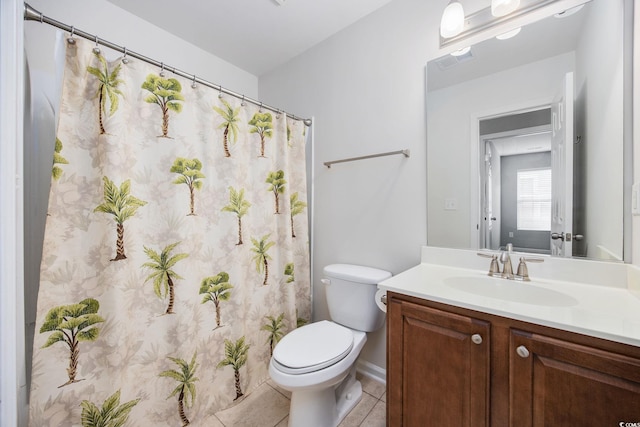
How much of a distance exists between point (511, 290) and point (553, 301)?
0.43ft

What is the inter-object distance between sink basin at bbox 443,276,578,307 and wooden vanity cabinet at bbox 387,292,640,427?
0.94 feet

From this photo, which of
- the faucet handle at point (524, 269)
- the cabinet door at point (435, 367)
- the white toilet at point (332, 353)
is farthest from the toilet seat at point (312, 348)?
the faucet handle at point (524, 269)

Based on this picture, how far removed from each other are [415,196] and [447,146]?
321 mm

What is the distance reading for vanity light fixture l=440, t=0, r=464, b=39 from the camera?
3.98 ft

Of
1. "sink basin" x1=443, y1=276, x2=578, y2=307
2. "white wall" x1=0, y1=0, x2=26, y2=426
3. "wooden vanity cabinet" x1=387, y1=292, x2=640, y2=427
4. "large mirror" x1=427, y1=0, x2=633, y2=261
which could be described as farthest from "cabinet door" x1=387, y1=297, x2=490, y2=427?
"white wall" x1=0, y1=0, x2=26, y2=426

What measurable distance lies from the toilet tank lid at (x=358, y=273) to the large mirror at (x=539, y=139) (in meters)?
0.36

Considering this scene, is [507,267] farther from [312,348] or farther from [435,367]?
[312,348]

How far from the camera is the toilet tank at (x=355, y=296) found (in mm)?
1464

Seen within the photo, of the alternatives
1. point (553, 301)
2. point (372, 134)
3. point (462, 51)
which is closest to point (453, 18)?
point (462, 51)

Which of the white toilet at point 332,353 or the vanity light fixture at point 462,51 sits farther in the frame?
the vanity light fixture at point 462,51

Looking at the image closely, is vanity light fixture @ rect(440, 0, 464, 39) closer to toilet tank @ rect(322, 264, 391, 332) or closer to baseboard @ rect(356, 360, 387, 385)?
toilet tank @ rect(322, 264, 391, 332)

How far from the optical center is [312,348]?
125 cm

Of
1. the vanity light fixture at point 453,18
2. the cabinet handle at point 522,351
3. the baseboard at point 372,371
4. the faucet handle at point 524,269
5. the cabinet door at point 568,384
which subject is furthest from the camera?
the baseboard at point 372,371

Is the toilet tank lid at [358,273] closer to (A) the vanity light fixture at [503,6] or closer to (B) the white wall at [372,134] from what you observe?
(B) the white wall at [372,134]
